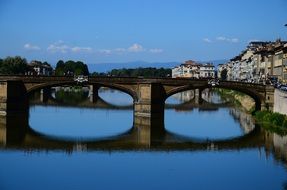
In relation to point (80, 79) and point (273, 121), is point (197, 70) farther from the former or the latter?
point (273, 121)

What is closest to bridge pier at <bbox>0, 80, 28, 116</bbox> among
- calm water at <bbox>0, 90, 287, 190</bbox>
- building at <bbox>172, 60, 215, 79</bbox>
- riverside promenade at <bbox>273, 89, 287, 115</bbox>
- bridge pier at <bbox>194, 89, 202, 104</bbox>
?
calm water at <bbox>0, 90, 287, 190</bbox>

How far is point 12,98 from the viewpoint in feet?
143

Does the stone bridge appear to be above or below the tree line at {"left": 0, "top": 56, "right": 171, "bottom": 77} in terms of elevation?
below

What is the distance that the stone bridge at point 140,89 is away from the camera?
4294 cm

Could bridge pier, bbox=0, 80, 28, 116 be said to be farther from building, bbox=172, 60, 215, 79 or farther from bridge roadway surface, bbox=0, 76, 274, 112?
building, bbox=172, 60, 215, 79

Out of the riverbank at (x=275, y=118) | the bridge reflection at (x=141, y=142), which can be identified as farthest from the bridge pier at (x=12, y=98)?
the riverbank at (x=275, y=118)

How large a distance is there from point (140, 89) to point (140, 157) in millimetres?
17758

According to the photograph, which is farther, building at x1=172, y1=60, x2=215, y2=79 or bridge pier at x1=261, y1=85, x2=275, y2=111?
building at x1=172, y1=60, x2=215, y2=79

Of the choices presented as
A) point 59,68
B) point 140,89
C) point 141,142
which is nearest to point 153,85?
point 140,89

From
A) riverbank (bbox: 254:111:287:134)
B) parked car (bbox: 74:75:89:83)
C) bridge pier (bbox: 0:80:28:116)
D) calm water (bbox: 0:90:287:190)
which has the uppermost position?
parked car (bbox: 74:75:89:83)

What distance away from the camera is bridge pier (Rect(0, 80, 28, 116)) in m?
42.8

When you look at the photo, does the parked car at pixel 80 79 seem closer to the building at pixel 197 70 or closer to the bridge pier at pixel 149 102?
the bridge pier at pixel 149 102

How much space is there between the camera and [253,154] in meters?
27.8

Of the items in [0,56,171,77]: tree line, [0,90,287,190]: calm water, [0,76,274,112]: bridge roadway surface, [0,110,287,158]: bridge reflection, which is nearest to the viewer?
[0,90,287,190]: calm water
